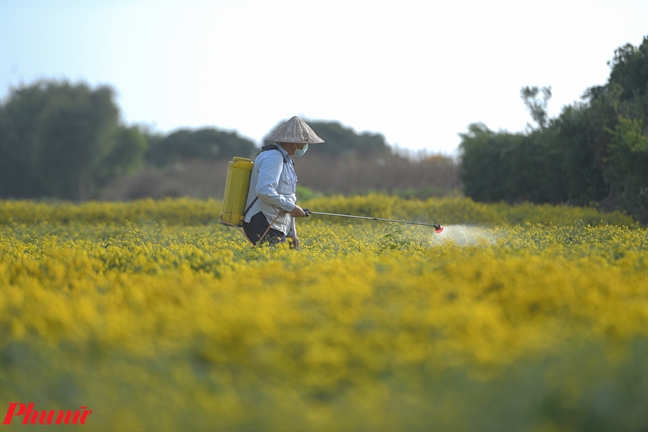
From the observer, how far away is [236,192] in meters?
8.11

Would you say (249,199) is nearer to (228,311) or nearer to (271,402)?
(228,311)

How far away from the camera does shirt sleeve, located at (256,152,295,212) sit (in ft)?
25.3

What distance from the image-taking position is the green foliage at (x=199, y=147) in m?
64.8

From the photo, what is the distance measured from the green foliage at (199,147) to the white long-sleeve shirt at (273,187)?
2241 inches

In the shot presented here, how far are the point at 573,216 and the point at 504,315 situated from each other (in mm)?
8381

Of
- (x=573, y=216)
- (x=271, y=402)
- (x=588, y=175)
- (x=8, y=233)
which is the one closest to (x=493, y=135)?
(x=588, y=175)

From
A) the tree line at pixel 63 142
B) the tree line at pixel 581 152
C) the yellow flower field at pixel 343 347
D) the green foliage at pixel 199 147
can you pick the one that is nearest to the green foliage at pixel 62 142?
the tree line at pixel 63 142

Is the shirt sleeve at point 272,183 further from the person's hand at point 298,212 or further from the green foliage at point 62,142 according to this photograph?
the green foliage at point 62,142

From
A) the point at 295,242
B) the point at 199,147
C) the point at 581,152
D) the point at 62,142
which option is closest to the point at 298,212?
the point at 295,242

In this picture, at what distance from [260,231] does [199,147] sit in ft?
189

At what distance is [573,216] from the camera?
1230cm

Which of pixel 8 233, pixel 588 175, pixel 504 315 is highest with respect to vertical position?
pixel 588 175

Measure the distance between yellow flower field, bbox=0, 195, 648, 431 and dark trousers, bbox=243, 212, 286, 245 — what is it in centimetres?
215

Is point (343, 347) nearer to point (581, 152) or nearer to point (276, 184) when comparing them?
point (276, 184)
